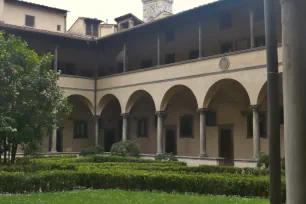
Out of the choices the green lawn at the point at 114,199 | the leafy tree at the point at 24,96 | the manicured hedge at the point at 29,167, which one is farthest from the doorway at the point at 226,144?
the green lawn at the point at 114,199

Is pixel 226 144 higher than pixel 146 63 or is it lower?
lower

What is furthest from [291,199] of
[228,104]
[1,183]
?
[228,104]

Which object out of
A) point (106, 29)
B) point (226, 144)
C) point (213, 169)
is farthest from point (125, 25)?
Answer: point (213, 169)

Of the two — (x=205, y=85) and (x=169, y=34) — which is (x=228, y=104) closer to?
(x=205, y=85)

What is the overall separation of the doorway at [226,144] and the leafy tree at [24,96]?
12811 millimetres

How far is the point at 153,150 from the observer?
30297 mm

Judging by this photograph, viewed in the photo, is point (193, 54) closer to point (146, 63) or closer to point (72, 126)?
point (146, 63)

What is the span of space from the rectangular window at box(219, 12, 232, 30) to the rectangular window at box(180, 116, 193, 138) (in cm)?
→ 664

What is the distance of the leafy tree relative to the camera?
1417 cm

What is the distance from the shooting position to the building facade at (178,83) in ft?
71.1

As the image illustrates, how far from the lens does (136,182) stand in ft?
38.1

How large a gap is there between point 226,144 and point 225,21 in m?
7.76

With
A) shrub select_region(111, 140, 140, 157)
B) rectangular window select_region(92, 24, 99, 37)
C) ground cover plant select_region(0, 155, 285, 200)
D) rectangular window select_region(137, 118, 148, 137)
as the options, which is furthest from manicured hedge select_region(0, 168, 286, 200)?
rectangular window select_region(92, 24, 99, 37)

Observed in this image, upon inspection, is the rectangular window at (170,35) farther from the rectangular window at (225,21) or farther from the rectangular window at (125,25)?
the rectangular window at (125,25)
